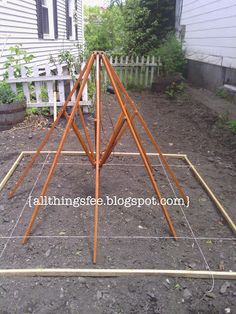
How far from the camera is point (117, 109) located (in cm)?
688

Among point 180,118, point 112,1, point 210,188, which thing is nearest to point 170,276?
point 210,188

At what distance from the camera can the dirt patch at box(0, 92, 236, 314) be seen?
1912 millimetres

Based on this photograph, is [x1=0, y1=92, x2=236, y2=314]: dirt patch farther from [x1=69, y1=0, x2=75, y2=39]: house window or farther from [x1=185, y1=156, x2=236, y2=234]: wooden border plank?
[x1=69, y1=0, x2=75, y2=39]: house window

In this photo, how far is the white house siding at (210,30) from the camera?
22.3ft

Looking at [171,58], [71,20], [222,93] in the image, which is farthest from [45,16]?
[222,93]

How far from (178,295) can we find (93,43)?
15059mm

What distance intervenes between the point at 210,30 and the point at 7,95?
19.3ft

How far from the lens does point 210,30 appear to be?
8133 millimetres

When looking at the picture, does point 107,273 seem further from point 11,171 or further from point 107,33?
point 107,33

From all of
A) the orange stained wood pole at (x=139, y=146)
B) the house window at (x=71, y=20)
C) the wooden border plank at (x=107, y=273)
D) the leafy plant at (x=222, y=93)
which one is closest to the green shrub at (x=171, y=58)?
the leafy plant at (x=222, y=93)

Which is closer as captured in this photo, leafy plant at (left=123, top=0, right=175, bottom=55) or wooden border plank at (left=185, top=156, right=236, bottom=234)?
wooden border plank at (left=185, top=156, right=236, bottom=234)

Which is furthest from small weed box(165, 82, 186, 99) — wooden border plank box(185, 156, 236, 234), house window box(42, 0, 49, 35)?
wooden border plank box(185, 156, 236, 234)

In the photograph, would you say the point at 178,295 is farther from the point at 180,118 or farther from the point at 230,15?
the point at 230,15

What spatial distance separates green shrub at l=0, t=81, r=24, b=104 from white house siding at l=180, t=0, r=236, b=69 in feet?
15.6
